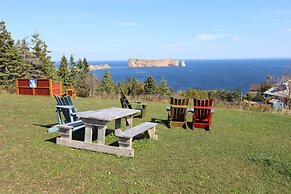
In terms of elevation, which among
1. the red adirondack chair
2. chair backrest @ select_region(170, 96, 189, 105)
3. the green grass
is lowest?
the green grass

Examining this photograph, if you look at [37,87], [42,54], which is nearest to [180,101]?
[37,87]

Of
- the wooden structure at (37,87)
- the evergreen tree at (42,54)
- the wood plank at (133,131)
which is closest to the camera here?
the wood plank at (133,131)

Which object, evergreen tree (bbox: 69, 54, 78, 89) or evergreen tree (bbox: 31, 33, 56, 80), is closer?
evergreen tree (bbox: 31, 33, 56, 80)

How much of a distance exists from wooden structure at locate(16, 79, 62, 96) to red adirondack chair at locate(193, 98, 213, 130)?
10.8 m

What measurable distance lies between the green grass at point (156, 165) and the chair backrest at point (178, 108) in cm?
71

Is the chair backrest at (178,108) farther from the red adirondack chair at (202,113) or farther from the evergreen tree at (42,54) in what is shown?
the evergreen tree at (42,54)

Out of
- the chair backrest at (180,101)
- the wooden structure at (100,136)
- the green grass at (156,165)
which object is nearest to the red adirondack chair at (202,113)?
the chair backrest at (180,101)

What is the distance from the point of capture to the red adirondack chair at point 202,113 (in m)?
7.51

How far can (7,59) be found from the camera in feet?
79.5

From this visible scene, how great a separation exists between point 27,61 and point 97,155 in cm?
2881

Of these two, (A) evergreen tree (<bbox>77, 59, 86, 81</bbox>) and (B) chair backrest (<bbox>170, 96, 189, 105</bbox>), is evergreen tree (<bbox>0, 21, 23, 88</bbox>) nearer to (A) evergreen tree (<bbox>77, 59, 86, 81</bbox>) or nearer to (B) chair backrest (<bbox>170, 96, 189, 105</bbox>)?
(B) chair backrest (<bbox>170, 96, 189, 105</bbox>)

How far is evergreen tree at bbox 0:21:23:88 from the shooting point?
23.3 metres

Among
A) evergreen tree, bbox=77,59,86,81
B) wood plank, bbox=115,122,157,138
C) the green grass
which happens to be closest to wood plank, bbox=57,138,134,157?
the green grass

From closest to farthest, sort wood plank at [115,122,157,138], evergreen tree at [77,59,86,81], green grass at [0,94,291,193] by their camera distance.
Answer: green grass at [0,94,291,193] → wood plank at [115,122,157,138] → evergreen tree at [77,59,86,81]
